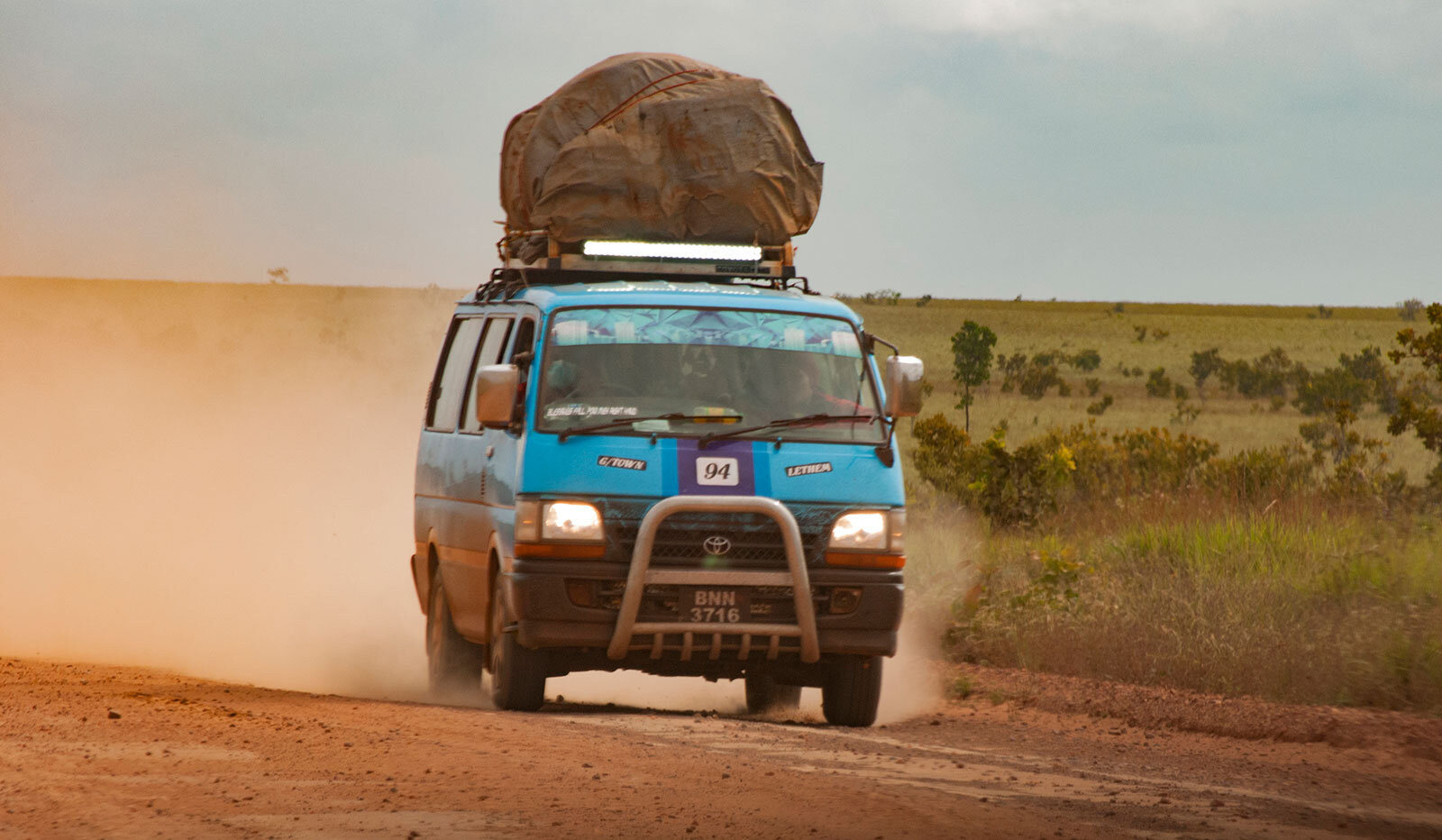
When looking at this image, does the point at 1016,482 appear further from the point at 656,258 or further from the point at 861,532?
the point at 861,532

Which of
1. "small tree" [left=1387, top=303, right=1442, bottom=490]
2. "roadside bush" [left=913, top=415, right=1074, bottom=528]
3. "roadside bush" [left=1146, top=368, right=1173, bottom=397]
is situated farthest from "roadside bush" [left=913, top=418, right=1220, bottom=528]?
"roadside bush" [left=1146, top=368, right=1173, bottom=397]

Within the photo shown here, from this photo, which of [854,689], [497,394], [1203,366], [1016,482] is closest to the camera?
[497,394]

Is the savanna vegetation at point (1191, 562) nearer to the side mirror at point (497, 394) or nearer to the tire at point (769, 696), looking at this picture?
the tire at point (769, 696)

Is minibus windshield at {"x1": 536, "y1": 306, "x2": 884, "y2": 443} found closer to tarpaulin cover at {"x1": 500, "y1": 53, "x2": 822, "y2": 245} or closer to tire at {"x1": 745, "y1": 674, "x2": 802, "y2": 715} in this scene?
tarpaulin cover at {"x1": 500, "y1": 53, "x2": 822, "y2": 245}

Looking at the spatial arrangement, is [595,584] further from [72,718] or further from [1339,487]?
[1339,487]

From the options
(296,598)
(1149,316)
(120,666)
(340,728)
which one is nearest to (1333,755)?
(340,728)

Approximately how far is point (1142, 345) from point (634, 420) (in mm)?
68404

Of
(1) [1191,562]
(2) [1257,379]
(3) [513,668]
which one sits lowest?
(3) [513,668]

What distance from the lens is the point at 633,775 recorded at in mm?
7773

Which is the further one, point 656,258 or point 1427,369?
point 1427,369

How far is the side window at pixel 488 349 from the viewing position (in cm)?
1092

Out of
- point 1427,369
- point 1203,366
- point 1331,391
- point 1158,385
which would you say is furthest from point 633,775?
point 1203,366

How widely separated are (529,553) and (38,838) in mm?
3524

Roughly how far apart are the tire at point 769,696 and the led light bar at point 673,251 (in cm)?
257
